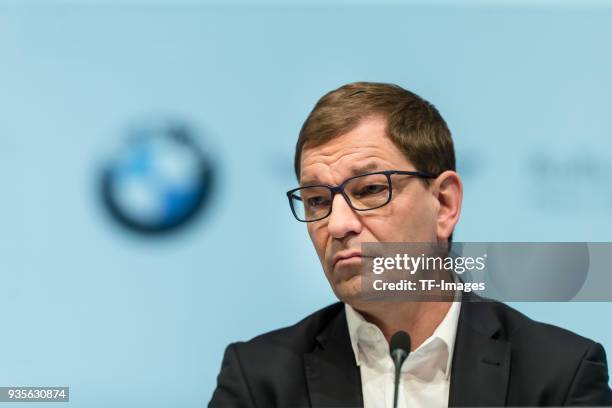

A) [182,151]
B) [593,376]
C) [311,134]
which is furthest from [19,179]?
[593,376]

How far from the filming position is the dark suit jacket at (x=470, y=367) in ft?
7.04

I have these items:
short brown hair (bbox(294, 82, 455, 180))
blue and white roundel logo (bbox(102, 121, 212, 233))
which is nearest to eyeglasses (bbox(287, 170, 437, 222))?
short brown hair (bbox(294, 82, 455, 180))

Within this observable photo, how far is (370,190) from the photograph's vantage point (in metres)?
2.21

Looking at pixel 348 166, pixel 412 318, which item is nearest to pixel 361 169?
pixel 348 166

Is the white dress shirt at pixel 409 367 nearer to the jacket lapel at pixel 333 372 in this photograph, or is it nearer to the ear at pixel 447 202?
the jacket lapel at pixel 333 372

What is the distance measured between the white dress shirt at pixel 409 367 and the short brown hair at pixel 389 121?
47cm

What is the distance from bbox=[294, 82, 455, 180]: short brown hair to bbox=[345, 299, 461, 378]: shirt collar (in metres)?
0.42

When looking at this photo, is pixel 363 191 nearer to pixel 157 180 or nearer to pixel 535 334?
pixel 535 334

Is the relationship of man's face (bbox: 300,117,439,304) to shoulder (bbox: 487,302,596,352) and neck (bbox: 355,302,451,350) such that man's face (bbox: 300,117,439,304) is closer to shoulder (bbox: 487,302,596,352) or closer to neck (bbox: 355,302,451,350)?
neck (bbox: 355,302,451,350)

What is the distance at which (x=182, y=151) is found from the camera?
2797mm

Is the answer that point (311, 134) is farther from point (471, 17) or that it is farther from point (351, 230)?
point (471, 17)

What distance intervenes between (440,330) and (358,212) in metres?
0.43

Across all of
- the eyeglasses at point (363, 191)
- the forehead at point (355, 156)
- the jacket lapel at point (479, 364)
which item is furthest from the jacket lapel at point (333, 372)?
the forehead at point (355, 156)

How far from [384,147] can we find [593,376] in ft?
2.78
